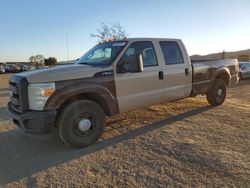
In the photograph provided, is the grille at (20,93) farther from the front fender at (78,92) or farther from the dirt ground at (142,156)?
the dirt ground at (142,156)

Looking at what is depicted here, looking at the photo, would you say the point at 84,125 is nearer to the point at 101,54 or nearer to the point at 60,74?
the point at 60,74

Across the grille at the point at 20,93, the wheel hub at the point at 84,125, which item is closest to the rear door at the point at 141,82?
the wheel hub at the point at 84,125

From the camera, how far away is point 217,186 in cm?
343

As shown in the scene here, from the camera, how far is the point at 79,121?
497 centimetres

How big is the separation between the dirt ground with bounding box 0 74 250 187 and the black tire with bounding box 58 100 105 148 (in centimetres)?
19

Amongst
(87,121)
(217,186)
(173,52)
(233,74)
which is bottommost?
(217,186)

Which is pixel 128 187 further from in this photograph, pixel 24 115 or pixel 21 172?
pixel 24 115

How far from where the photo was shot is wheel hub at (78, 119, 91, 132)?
498 centimetres

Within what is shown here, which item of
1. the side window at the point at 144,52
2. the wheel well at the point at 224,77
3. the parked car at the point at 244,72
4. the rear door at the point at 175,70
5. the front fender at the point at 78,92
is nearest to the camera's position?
the front fender at the point at 78,92

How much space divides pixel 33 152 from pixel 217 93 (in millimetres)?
5645

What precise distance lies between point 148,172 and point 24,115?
2.31 m

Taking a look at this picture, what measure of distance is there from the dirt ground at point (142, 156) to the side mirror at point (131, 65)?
4.51 feet

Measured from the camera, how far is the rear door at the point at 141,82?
18.2ft

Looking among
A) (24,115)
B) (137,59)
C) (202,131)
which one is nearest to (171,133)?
(202,131)
